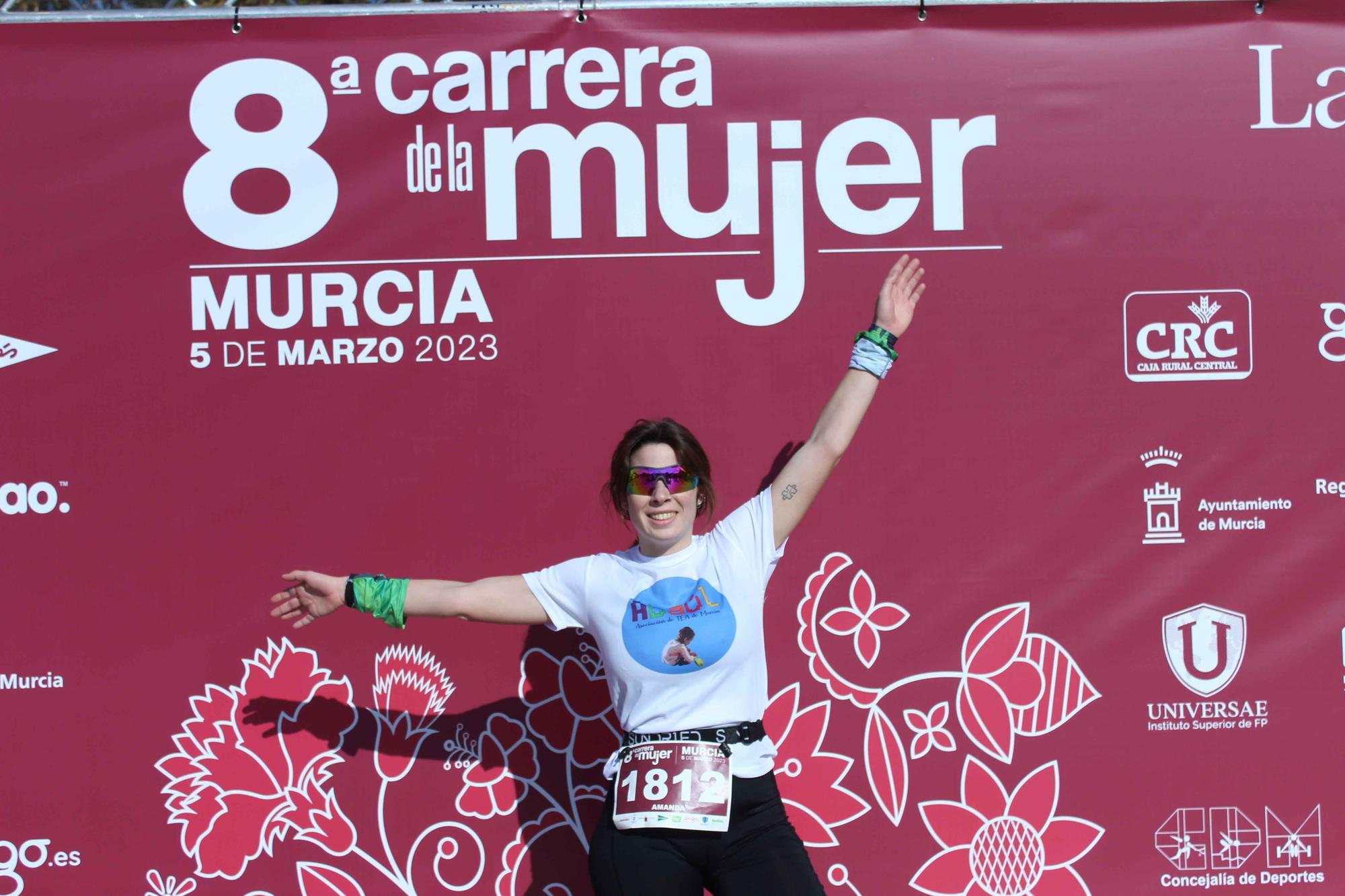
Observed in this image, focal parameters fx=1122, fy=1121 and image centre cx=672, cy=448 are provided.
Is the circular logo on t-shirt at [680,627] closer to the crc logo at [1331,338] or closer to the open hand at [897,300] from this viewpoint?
the open hand at [897,300]

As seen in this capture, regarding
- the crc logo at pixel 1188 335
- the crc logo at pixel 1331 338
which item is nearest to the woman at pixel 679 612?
the crc logo at pixel 1188 335

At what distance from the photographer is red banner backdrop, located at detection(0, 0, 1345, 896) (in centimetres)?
329

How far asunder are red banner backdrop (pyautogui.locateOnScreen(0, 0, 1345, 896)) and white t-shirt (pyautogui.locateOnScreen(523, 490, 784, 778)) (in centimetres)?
66

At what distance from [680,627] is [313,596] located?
90cm

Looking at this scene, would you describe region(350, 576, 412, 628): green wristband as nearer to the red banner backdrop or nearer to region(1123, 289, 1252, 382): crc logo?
the red banner backdrop

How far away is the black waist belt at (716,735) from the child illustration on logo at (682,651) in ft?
0.50

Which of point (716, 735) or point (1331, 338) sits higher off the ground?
point (1331, 338)

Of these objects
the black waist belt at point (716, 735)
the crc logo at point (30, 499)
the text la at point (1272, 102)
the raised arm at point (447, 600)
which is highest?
the text la at point (1272, 102)

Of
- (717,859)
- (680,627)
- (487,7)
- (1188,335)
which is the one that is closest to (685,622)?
(680,627)

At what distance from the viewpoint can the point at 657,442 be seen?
2.62 m

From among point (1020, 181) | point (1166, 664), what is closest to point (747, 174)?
point (1020, 181)

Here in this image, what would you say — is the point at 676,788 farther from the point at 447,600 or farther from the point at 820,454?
the point at 820,454

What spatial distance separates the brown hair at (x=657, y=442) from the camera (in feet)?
8.61

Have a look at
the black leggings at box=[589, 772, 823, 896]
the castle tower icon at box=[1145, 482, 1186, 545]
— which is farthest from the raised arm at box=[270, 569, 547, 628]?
the castle tower icon at box=[1145, 482, 1186, 545]
